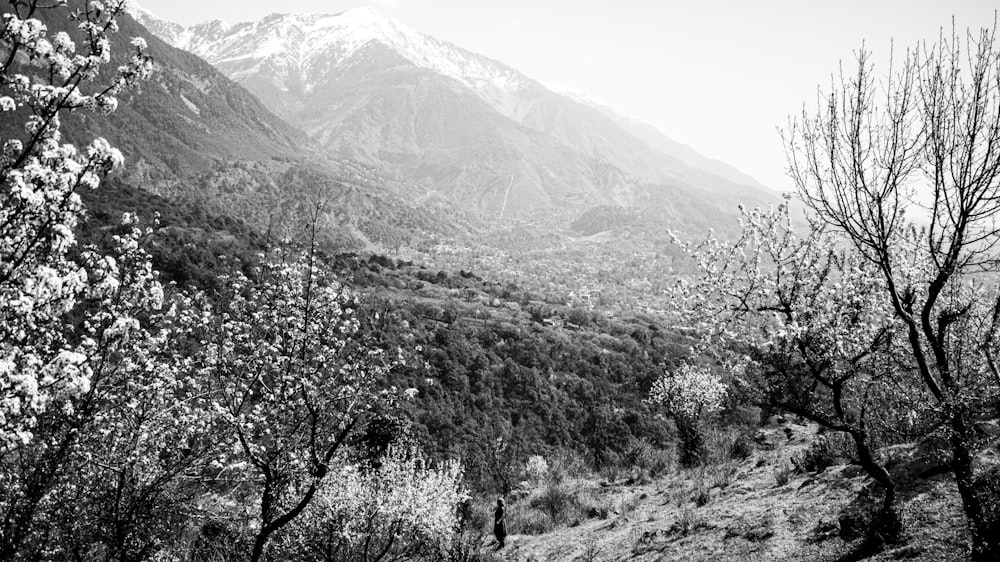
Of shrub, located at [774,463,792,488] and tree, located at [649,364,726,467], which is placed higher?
shrub, located at [774,463,792,488]

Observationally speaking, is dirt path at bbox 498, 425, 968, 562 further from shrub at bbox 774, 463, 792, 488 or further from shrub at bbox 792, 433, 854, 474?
shrub at bbox 792, 433, 854, 474

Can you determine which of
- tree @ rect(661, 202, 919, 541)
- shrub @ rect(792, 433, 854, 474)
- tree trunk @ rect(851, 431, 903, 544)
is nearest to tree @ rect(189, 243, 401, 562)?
tree @ rect(661, 202, 919, 541)

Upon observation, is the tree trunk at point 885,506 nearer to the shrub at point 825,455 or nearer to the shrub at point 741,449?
the shrub at point 825,455

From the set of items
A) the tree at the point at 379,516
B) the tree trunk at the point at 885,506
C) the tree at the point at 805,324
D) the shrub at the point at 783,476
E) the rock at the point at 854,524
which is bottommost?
the tree at the point at 379,516

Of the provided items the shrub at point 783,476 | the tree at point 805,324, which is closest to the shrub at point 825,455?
the shrub at point 783,476

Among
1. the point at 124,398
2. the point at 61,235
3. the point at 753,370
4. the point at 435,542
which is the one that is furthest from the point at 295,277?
the point at 435,542

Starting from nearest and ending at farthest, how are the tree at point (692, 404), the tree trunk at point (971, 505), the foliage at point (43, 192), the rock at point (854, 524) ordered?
the foliage at point (43, 192), the tree trunk at point (971, 505), the rock at point (854, 524), the tree at point (692, 404)

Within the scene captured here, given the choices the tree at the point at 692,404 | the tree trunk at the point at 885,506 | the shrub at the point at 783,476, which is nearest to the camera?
the tree trunk at the point at 885,506

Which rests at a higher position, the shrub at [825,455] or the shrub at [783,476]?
the shrub at [825,455]

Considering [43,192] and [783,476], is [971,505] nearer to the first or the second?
[783,476]

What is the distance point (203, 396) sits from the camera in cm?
1240

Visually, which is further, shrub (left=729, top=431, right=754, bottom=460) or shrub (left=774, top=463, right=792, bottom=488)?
shrub (left=729, top=431, right=754, bottom=460)

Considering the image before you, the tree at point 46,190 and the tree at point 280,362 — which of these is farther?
the tree at point 280,362

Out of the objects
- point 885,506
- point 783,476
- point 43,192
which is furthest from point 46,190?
point 783,476
